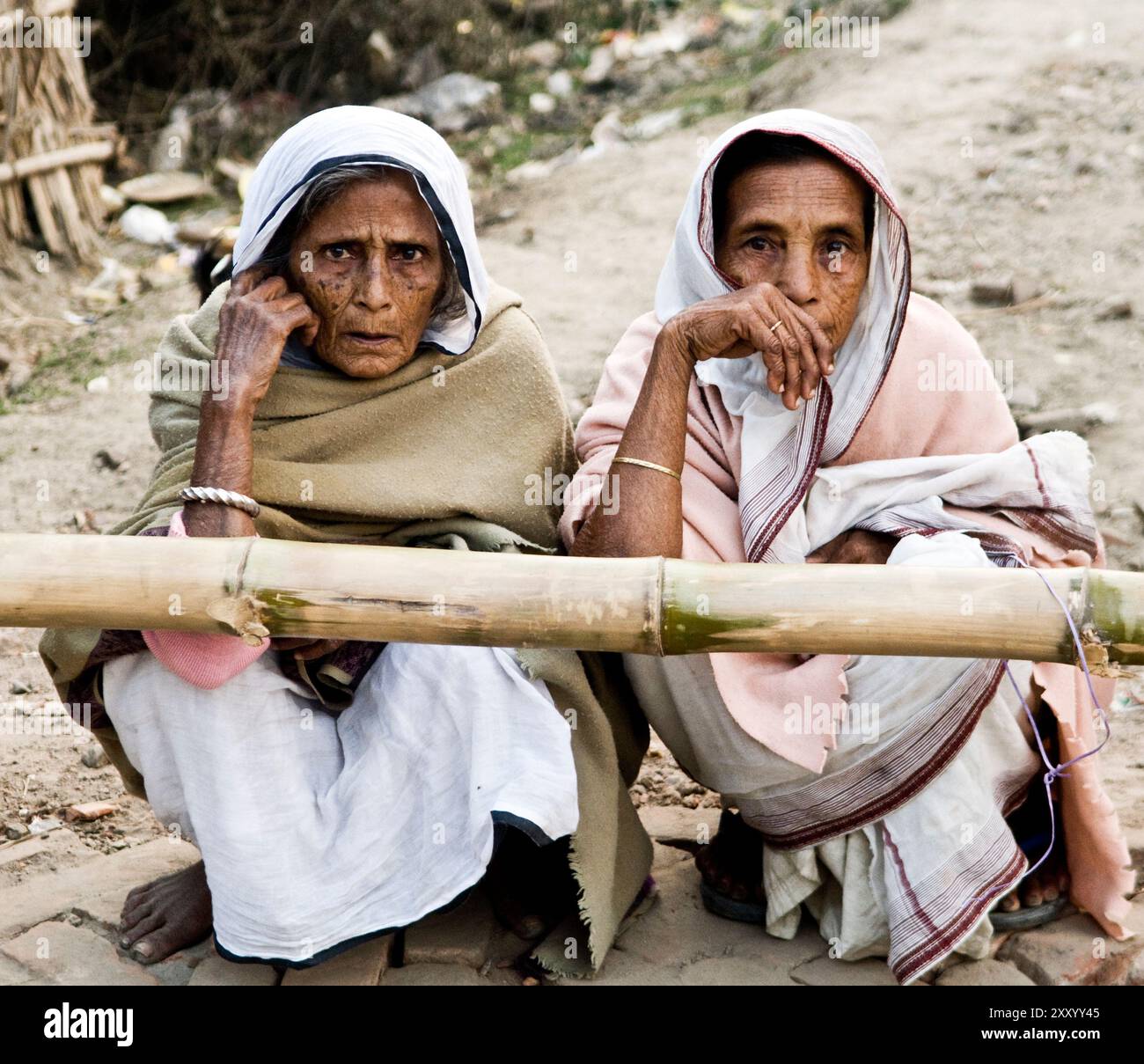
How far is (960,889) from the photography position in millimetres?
2721

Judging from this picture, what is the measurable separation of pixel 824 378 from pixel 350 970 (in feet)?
4.82

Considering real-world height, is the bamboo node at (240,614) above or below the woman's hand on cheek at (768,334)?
below

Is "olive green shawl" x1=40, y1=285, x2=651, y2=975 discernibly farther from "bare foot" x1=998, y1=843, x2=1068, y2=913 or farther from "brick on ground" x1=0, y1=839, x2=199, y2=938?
"bare foot" x1=998, y1=843, x2=1068, y2=913

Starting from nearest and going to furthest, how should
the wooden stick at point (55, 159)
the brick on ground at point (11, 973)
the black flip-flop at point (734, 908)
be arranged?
the brick on ground at point (11, 973) < the black flip-flop at point (734, 908) < the wooden stick at point (55, 159)

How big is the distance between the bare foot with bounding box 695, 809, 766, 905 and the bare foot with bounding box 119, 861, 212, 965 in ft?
3.41

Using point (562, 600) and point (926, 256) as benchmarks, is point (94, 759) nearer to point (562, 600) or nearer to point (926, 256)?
point (562, 600)

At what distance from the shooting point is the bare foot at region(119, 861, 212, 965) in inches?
114

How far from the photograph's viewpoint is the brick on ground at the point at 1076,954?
281 cm

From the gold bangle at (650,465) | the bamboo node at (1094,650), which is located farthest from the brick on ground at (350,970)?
the bamboo node at (1094,650)

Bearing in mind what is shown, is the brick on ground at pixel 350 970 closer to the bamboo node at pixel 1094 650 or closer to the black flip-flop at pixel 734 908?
the black flip-flop at pixel 734 908

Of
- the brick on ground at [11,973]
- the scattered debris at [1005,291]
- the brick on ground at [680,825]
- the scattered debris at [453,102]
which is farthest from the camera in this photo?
the scattered debris at [453,102]

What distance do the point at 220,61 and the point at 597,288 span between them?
3.69 metres

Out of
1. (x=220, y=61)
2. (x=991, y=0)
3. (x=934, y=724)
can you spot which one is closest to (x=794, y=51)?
(x=991, y=0)

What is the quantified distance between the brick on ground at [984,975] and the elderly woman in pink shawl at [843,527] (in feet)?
0.10
